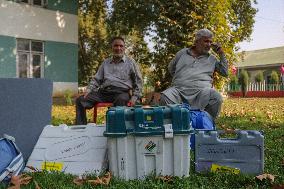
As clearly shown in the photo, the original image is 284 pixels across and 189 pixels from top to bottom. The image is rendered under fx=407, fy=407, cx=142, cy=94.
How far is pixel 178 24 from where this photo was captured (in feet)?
47.0

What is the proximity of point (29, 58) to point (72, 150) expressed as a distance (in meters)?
12.6

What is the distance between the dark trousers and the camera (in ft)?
17.4

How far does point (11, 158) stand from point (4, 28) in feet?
39.9

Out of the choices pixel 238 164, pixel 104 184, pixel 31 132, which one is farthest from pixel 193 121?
pixel 31 132

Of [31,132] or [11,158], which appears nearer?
[11,158]

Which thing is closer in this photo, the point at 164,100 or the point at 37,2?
the point at 164,100

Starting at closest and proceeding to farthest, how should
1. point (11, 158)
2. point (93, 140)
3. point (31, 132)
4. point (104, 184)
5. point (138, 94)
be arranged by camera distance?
point (104, 184) → point (11, 158) → point (93, 140) → point (31, 132) → point (138, 94)

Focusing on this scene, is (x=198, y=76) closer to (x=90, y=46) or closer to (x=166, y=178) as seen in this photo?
(x=166, y=178)

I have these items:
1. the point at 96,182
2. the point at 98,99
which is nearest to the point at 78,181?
the point at 96,182

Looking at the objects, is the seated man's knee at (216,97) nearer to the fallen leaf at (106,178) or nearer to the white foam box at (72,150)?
the white foam box at (72,150)

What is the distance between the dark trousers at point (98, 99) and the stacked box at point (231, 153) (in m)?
2.18

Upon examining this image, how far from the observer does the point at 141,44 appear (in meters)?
15.7

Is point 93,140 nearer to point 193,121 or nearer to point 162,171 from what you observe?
point 162,171

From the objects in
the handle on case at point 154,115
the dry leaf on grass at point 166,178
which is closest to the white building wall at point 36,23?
the handle on case at point 154,115
